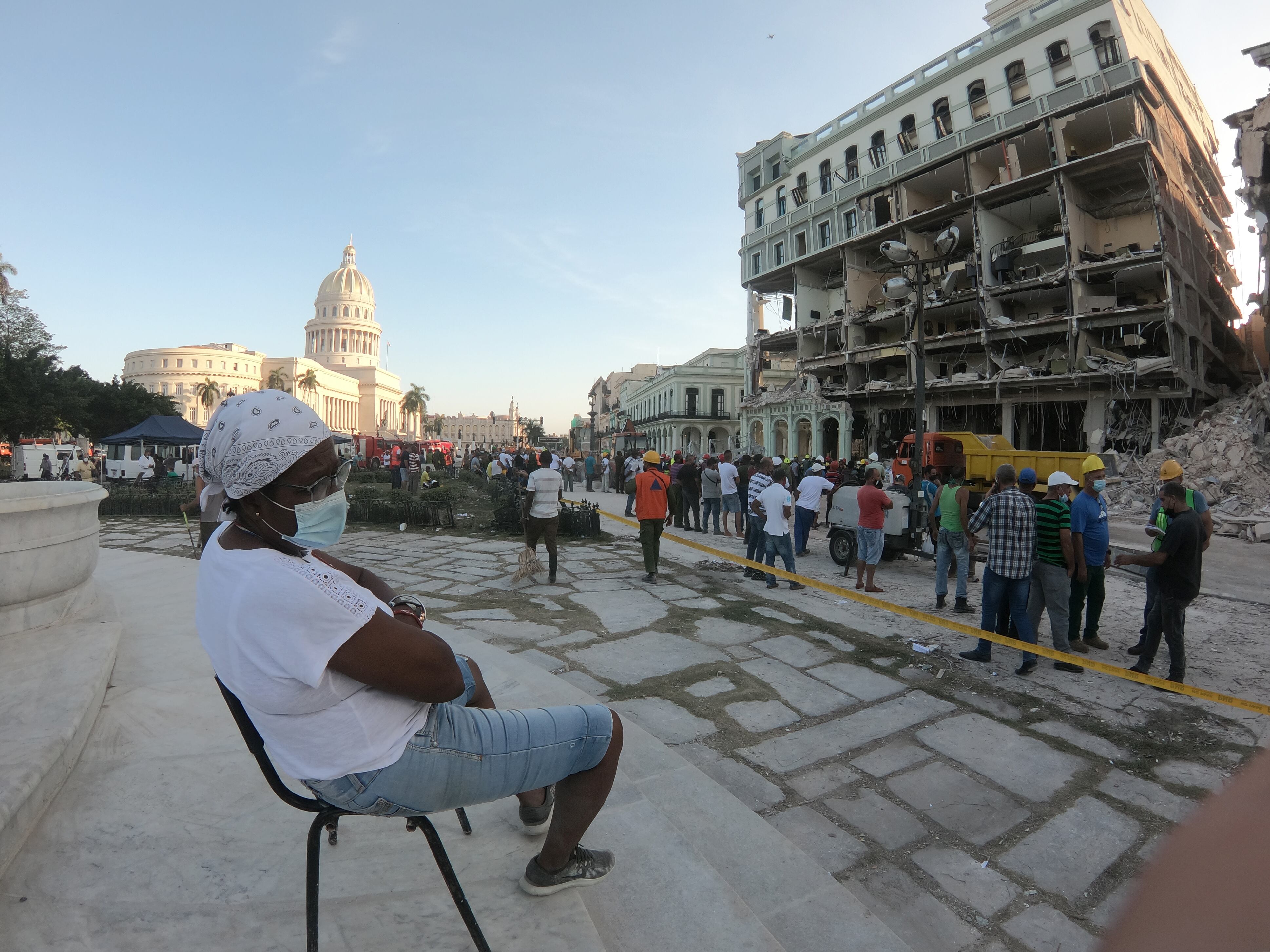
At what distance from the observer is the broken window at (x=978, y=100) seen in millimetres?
24719

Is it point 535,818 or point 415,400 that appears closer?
point 535,818

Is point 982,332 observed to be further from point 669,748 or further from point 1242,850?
point 1242,850

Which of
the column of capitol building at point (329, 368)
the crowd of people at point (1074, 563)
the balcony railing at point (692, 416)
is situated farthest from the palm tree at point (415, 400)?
the crowd of people at point (1074, 563)

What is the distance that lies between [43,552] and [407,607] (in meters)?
3.16

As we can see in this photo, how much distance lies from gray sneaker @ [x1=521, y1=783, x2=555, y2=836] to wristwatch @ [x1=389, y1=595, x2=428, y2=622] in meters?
0.90

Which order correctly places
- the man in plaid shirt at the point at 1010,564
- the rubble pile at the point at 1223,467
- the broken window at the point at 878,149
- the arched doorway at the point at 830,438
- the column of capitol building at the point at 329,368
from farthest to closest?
Answer: the column of capitol building at the point at 329,368 < the arched doorway at the point at 830,438 < the broken window at the point at 878,149 < the rubble pile at the point at 1223,467 < the man in plaid shirt at the point at 1010,564

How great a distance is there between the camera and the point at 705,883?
2152 mm

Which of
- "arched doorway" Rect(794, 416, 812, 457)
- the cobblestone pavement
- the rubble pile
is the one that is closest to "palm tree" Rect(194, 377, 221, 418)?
"arched doorway" Rect(794, 416, 812, 457)

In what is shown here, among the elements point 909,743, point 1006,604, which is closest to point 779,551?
point 1006,604

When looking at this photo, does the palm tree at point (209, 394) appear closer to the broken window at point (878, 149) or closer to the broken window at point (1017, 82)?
the broken window at point (878, 149)

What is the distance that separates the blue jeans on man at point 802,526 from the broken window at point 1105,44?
2250 cm

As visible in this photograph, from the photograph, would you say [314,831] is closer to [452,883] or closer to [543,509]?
[452,883]

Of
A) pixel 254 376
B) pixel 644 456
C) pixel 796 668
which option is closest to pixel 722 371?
pixel 644 456

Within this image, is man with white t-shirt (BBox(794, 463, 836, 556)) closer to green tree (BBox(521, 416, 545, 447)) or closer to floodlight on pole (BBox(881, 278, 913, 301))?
floodlight on pole (BBox(881, 278, 913, 301))
